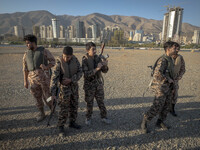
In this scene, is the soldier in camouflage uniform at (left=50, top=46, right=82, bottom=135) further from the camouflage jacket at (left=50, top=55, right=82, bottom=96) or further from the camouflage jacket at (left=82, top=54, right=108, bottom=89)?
the camouflage jacket at (left=82, top=54, right=108, bottom=89)

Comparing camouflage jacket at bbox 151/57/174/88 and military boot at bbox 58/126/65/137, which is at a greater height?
camouflage jacket at bbox 151/57/174/88

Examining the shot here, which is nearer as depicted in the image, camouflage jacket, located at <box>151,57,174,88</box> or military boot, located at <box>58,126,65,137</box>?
camouflage jacket, located at <box>151,57,174,88</box>

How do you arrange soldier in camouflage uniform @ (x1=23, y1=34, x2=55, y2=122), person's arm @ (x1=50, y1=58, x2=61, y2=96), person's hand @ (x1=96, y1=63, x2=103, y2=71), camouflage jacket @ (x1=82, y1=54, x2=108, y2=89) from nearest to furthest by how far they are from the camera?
person's arm @ (x1=50, y1=58, x2=61, y2=96)
person's hand @ (x1=96, y1=63, x2=103, y2=71)
camouflage jacket @ (x1=82, y1=54, x2=108, y2=89)
soldier in camouflage uniform @ (x1=23, y1=34, x2=55, y2=122)

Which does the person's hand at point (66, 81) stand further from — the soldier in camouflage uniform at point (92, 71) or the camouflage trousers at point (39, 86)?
the camouflage trousers at point (39, 86)

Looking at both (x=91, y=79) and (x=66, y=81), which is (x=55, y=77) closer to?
(x=66, y=81)

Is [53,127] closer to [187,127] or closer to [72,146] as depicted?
[72,146]

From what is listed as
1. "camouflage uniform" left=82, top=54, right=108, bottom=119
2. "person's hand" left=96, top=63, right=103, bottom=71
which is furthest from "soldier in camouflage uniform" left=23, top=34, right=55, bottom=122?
"person's hand" left=96, top=63, right=103, bottom=71

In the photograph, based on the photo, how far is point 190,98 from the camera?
5020 millimetres

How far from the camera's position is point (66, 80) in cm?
262

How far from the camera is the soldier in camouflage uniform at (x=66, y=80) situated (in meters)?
2.61

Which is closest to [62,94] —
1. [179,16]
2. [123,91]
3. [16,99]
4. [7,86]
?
[16,99]

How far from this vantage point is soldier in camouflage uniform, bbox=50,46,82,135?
8.57 ft

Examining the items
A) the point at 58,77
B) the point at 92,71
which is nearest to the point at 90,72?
the point at 92,71

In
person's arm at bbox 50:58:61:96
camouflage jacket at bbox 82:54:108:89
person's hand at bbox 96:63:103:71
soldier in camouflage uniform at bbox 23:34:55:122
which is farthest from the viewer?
soldier in camouflage uniform at bbox 23:34:55:122
